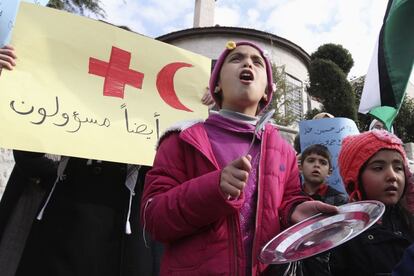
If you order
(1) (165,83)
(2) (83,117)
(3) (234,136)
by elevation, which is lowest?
(3) (234,136)

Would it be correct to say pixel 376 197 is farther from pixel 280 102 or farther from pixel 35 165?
pixel 280 102

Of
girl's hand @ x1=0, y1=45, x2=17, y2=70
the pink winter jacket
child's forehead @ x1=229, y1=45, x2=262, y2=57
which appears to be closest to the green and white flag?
child's forehead @ x1=229, y1=45, x2=262, y2=57

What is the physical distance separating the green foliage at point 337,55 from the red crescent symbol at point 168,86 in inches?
365

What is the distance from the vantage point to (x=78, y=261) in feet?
5.60

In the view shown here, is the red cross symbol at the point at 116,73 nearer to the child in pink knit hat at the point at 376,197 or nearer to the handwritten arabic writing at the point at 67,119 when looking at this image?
the handwritten arabic writing at the point at 67,119

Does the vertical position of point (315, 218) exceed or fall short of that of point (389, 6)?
it falls short

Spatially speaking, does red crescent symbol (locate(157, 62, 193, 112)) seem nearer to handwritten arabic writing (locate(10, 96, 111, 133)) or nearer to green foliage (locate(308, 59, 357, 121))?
handwritten arabic writing (locate(10, 96, 111, 133))

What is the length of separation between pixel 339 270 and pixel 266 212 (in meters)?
0.46

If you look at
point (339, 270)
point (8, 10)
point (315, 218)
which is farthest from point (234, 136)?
point (8, 10)

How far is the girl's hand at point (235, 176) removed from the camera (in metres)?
1.04

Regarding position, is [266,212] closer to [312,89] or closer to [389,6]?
[389,6]

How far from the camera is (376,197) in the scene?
1769 mm

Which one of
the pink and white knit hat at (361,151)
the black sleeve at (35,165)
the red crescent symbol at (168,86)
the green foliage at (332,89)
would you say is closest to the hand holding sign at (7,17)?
the black sleeve at (35,165)

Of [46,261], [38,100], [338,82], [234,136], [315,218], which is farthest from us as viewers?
[338,82]
